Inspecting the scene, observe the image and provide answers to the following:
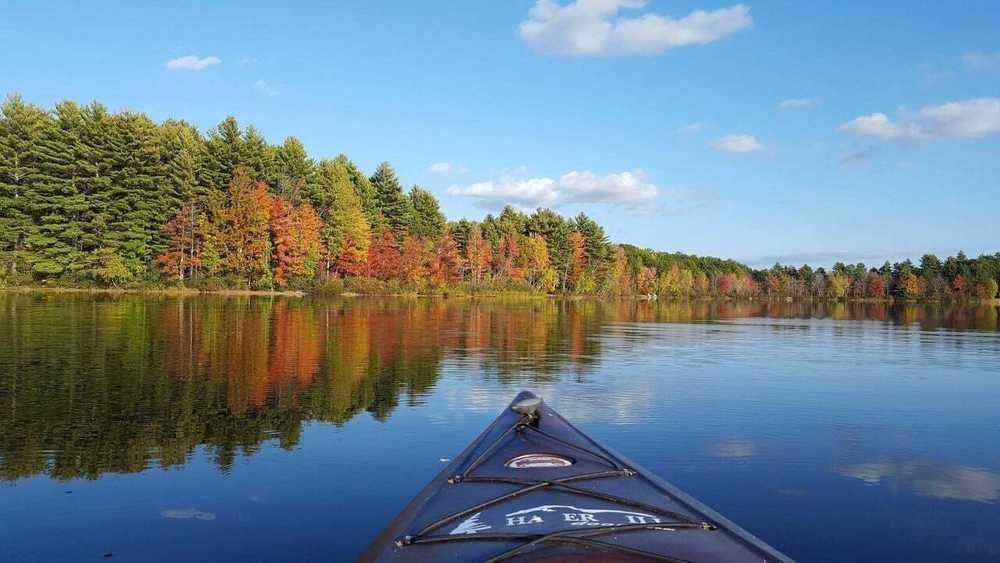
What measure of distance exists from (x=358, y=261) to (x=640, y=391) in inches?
2199

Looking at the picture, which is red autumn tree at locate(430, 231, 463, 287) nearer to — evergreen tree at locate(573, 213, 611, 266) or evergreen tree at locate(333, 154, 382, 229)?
evergreen tree at locate(333, 154, 382, 229)

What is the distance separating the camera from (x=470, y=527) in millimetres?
3879

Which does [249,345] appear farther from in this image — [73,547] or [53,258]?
[53,258]

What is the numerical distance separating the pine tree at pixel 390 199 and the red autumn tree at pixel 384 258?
3589mm

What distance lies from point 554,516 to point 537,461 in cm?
133

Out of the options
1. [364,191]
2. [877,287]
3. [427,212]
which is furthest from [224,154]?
[877,287]

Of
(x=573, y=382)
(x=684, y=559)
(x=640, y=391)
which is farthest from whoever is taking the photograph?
(x=573, y=382)

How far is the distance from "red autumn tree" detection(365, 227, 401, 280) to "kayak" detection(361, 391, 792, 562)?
6435 cm

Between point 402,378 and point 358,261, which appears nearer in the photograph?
point 402,378

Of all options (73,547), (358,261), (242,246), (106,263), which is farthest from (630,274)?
(73,547)

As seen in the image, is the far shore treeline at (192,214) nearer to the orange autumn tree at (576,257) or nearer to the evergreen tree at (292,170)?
the evergreen tree at (292,170)

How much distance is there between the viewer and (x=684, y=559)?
3.37m

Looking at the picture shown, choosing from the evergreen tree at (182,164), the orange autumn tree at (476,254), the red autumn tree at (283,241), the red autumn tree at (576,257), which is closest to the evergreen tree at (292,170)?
the red autumn tree at (283,241)

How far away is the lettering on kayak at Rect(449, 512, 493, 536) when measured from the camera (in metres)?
3.79
